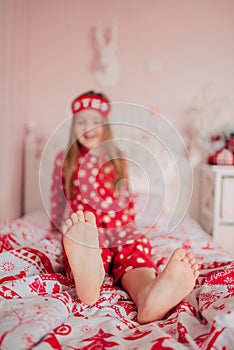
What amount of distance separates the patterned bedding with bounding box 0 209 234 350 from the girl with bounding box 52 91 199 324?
0.05 m

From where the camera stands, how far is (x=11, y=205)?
2.26 metres

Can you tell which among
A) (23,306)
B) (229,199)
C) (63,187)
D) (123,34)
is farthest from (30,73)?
(23,306)

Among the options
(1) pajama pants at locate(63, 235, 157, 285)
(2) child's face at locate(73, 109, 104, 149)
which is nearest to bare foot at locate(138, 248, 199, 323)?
(1) pajama pants at locate(63, 235, 157, 285)

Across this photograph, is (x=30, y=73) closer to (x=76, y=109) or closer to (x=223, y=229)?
(x=76, y=109)

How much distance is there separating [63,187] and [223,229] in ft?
2.87

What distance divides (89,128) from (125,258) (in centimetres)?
56

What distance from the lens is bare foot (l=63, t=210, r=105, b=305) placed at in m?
1.04

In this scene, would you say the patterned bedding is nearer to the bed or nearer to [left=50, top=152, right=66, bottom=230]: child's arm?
the bed

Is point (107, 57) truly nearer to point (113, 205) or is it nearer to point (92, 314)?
point (113, 205)

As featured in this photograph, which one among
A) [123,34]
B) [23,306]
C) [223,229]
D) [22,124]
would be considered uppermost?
[123,34]

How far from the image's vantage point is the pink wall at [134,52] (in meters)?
2.40

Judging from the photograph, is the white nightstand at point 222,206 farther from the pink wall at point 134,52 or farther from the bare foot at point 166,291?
the bare foot at point 166,291

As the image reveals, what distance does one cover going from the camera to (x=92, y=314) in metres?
1.01

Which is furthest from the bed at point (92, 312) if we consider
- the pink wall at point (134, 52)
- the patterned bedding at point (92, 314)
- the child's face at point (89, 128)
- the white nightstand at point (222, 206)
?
the pink wall at point (134, 52)
